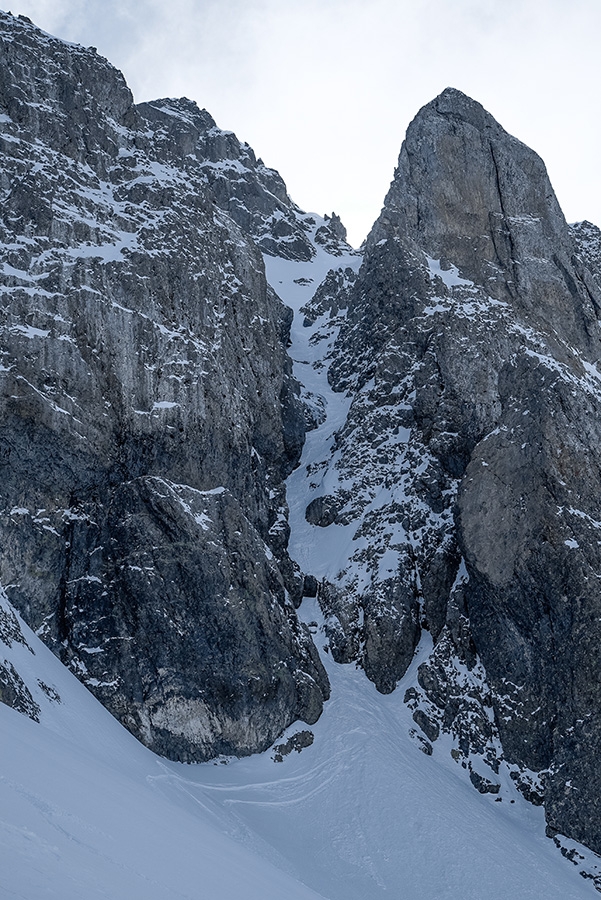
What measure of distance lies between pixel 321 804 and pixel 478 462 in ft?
66.5

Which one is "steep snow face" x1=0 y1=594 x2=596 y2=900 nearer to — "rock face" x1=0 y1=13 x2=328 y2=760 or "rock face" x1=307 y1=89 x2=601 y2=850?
"rock face" x1=0 y1=13 x2=328 y2=760

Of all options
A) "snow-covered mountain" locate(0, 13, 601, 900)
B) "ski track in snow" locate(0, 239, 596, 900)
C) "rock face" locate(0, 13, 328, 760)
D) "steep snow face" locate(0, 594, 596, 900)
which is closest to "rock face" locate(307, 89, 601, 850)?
"snow-covered mountain" locate(0, 13, 601, 900)

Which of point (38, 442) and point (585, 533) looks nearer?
point (38, 442)

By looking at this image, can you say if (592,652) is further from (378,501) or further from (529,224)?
(529,224)

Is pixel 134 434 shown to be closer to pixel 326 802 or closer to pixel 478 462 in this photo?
pixel 478 462

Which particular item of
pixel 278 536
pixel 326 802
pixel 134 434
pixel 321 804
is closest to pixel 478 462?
pixel 278 536

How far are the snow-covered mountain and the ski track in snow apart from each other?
17 cm

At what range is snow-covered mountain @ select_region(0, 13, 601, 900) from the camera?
34062 millimetres

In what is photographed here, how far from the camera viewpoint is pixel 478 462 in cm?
4488

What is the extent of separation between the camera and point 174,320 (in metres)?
44.4

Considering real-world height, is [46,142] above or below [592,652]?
above

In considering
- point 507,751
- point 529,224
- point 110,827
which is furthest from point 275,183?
point 110,827

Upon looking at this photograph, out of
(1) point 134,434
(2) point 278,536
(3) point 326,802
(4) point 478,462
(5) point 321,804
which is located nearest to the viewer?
(5) point 321,804

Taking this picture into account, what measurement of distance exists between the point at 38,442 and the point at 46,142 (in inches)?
786
